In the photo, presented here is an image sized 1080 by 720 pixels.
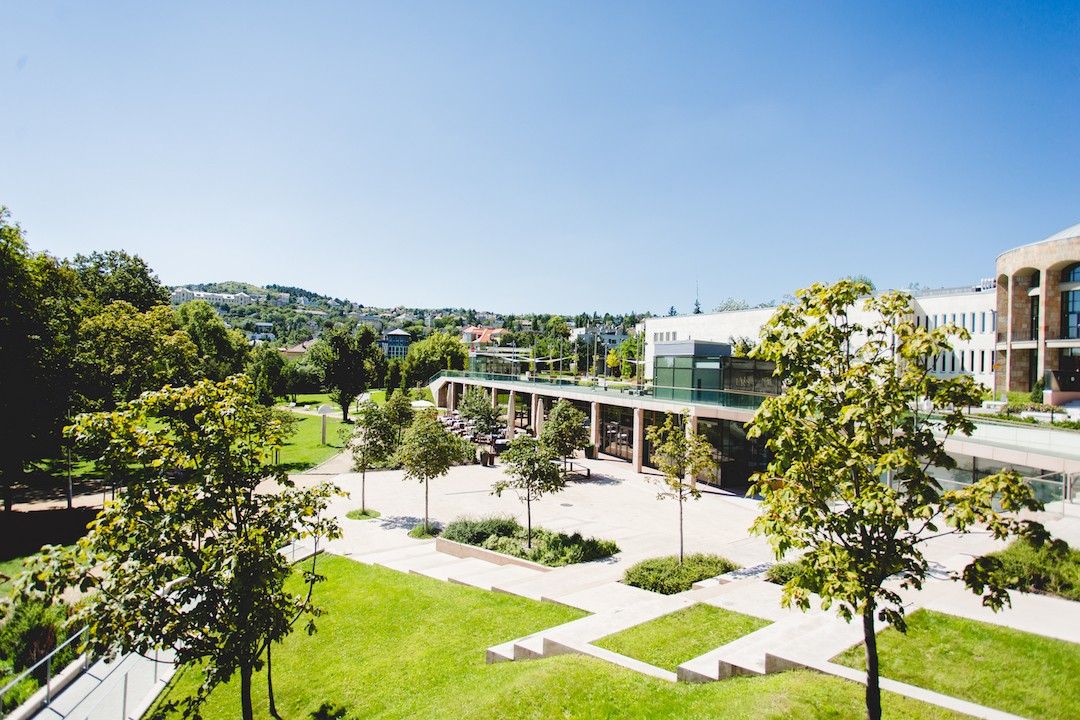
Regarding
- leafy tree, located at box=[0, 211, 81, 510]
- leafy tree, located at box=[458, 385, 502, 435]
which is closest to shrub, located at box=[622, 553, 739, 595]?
leafy tree, located at box=[0, 211, 81, 510]

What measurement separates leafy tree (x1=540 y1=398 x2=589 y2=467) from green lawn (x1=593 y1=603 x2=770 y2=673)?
18.3m

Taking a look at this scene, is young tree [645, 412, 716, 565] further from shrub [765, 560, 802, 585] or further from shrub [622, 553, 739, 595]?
shrub [765, 560, 802, 585]

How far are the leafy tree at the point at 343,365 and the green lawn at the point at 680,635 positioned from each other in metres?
51.0

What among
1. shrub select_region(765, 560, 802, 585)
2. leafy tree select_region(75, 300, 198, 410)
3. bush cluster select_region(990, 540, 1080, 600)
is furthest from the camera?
leafy tree select_region(75, 300, 198, 410)

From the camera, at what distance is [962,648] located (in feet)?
27.8

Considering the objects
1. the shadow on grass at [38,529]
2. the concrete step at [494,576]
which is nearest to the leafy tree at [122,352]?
the shadow on grass at [38,529]

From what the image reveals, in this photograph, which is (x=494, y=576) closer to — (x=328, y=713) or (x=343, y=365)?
(x=328, y=713)

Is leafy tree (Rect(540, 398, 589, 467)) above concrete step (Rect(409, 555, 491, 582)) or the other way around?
above

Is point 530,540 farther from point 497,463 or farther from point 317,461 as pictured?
point 317,461

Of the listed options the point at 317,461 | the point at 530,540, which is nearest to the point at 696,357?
the point at 530,540

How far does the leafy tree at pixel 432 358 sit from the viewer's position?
272 feet

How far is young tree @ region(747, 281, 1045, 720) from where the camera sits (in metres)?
5.50

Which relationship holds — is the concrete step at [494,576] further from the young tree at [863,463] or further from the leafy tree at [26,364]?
the leafy tree at [26,364]

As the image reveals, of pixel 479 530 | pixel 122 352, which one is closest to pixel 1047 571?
pixel 479 530
